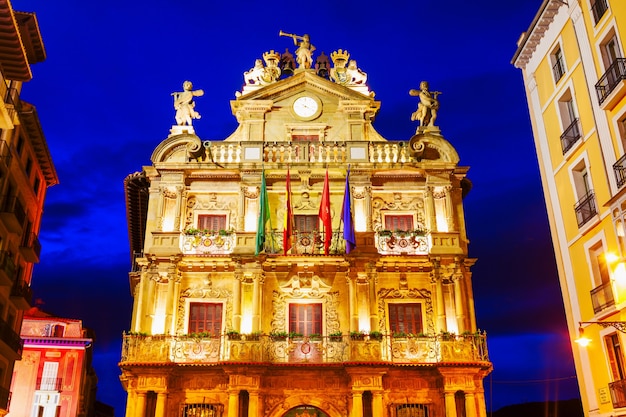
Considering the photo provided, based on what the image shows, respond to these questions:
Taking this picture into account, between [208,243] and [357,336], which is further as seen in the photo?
[208,243]

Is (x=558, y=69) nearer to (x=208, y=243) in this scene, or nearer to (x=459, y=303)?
(x=459, y=303)

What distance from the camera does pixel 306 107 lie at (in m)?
30.2

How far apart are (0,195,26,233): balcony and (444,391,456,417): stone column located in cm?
1883

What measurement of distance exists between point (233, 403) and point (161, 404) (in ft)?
8.57

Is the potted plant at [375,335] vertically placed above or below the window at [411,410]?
above

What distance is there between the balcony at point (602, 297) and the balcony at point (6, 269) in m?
21.8

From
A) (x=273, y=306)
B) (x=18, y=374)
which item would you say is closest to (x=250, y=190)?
(x=273, y=306)

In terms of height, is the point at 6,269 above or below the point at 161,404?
above

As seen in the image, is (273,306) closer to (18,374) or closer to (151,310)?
(151,310)

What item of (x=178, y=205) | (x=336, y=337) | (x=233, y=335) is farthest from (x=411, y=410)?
(x=178, y=205)

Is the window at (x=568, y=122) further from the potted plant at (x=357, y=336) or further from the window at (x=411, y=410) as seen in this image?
the window at (x=411, y=410)

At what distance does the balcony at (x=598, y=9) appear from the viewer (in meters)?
19.6

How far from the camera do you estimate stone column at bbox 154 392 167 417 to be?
23422 millimetres

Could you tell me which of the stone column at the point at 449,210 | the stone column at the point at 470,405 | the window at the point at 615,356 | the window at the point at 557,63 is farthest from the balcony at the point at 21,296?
the window at the point at 557,63
